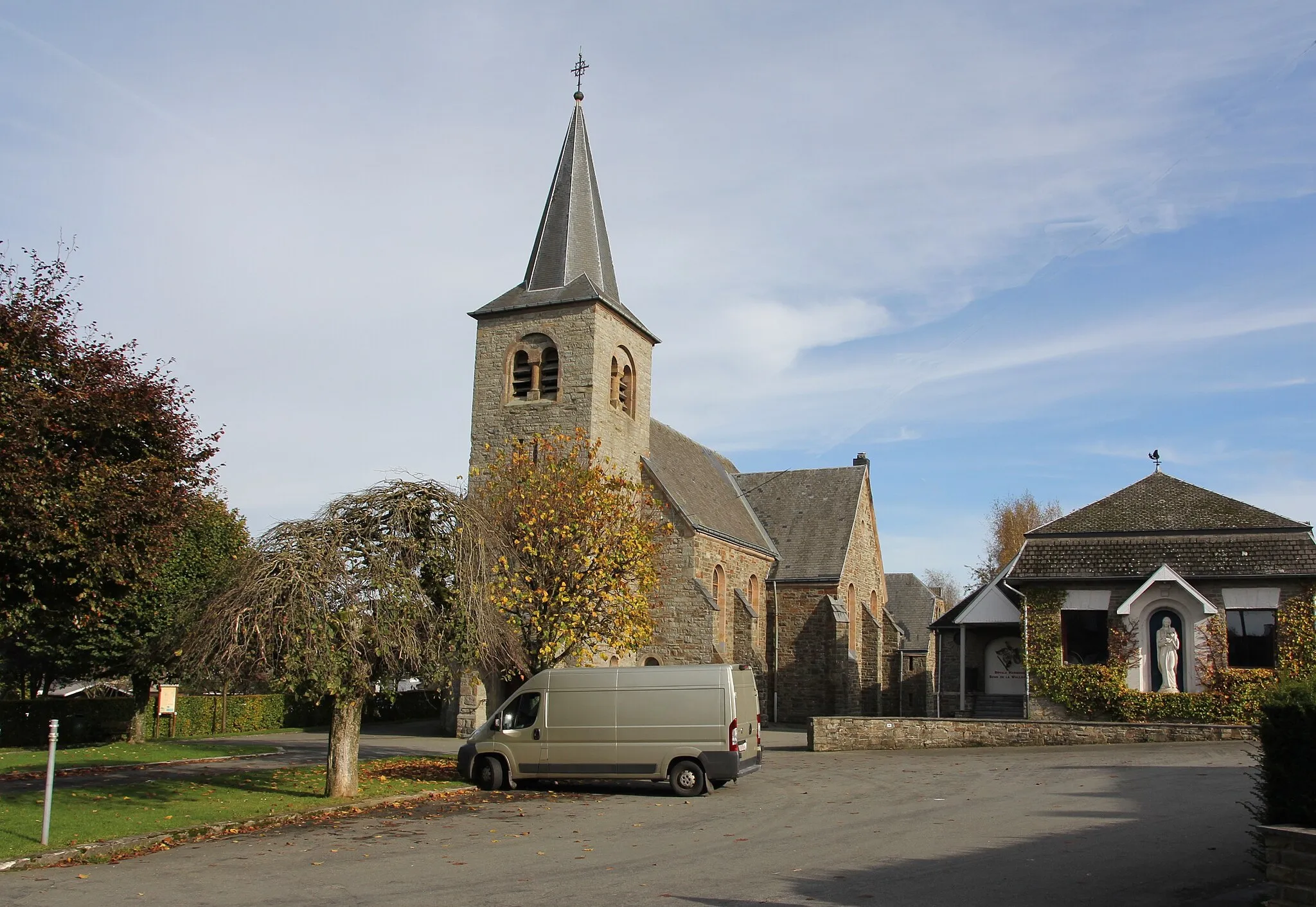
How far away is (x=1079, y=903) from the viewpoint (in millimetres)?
8727

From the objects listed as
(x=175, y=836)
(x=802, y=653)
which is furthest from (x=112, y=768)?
(x=802, y=653)

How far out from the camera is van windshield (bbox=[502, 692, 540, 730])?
→ 17688 millimetres

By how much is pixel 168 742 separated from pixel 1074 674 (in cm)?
2293

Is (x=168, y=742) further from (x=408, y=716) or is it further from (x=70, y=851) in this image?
(x=70, y=851)

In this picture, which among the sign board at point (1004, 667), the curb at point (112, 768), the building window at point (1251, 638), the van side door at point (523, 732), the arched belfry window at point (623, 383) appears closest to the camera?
the van side door at point (523, 732)

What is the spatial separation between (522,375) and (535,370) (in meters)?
0.57

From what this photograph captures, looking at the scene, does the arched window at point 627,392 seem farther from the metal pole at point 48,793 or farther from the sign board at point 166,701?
the metal pole at point 48,793

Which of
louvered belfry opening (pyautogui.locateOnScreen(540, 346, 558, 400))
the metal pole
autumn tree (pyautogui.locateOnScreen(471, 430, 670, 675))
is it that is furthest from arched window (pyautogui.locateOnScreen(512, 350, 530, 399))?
the metal pole

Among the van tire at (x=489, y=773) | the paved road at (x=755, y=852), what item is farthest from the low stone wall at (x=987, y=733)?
the van tire at (x=489, y=773)

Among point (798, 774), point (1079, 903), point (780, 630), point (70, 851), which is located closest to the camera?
point (1079, 903)

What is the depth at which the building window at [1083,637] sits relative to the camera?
1069 inches

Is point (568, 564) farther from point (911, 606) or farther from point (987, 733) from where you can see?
point (911, 606)

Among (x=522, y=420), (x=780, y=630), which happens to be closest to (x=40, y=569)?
(x=522, y=420)

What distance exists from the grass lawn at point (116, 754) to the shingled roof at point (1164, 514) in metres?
21.0
